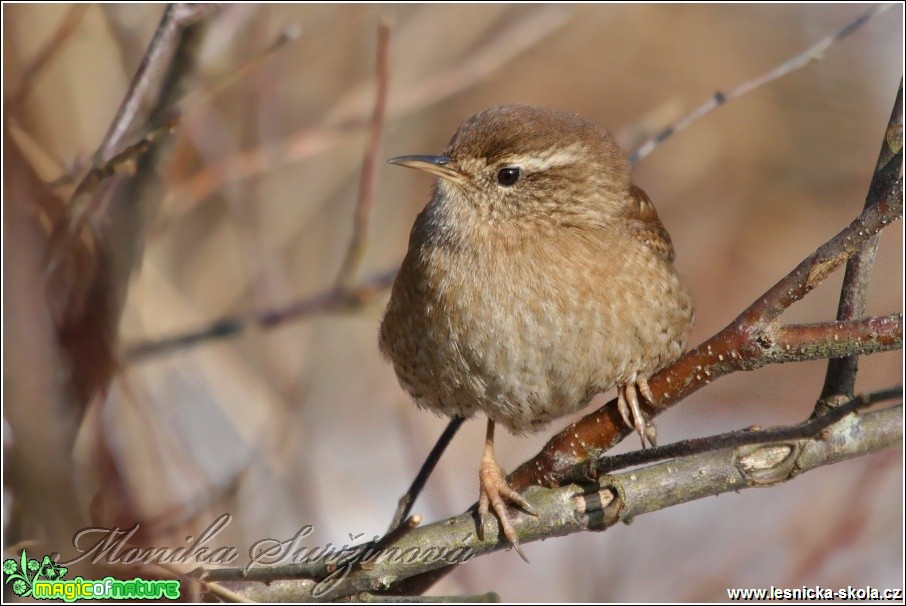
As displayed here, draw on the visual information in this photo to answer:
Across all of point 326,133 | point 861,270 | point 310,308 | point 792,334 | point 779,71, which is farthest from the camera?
point 326,133

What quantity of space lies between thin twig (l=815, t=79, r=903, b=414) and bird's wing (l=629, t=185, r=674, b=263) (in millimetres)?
864

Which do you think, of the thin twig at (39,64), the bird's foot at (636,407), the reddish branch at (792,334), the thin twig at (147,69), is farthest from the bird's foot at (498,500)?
the thin twig at (39,64)

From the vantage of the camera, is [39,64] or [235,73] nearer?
[235,73]

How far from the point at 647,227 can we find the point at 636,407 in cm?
75

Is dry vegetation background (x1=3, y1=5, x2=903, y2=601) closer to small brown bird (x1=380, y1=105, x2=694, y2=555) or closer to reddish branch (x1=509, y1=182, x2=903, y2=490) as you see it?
small brown bird (x1=380, y1=105, x2=694, y2=555)

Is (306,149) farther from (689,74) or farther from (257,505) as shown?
(689,74)

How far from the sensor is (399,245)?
6.52m

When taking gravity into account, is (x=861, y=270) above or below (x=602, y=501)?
above

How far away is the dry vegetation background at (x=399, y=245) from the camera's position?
3691mm

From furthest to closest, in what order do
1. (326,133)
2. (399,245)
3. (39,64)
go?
(399,245)
(326,133)
(39,64)

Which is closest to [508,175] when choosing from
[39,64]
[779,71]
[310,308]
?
[310,308]

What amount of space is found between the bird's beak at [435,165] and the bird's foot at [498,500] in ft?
3.20

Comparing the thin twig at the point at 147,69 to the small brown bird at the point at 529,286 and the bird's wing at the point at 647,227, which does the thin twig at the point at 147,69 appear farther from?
the bird's wing at the point at 647,227

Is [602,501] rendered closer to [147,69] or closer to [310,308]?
[310,308]
